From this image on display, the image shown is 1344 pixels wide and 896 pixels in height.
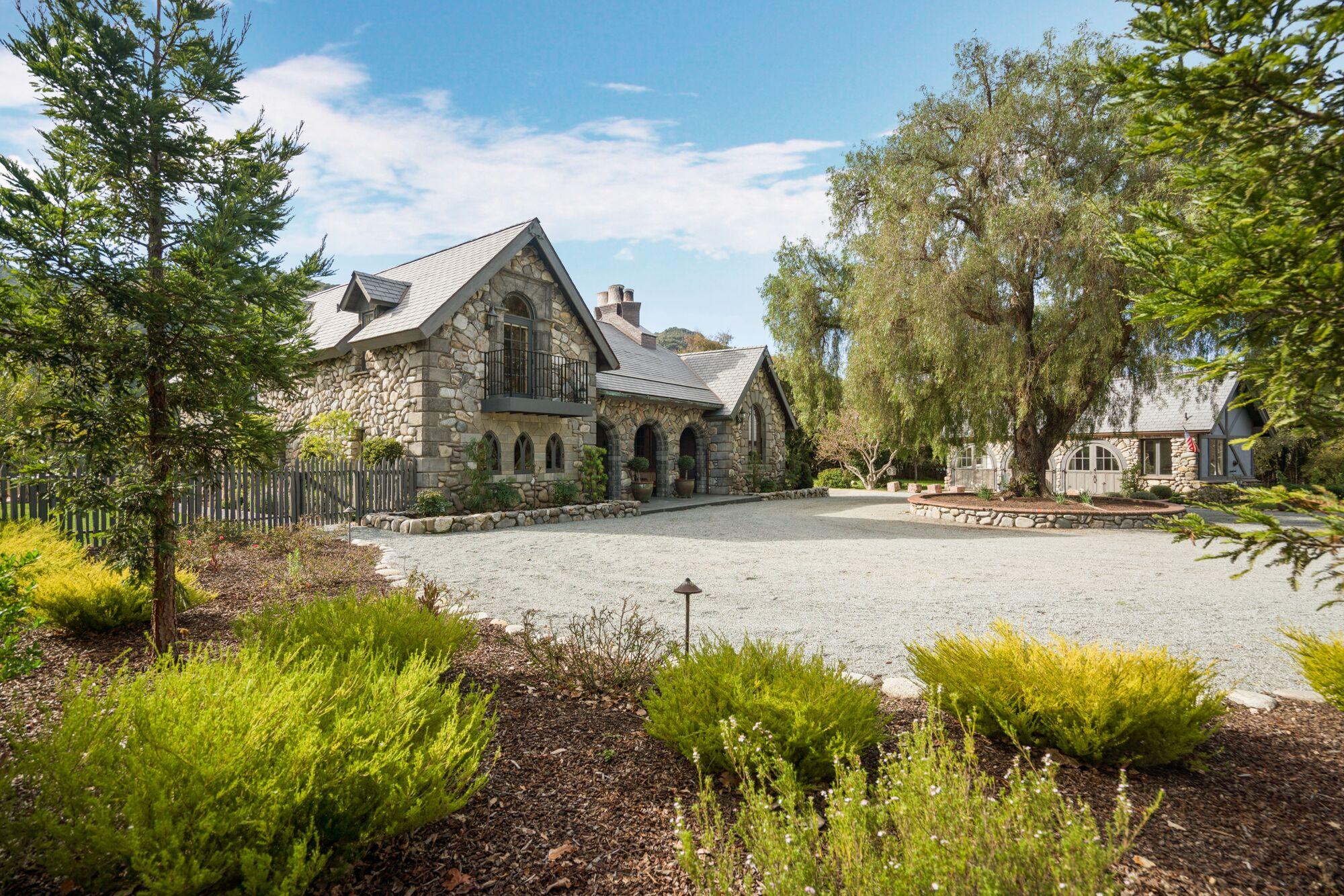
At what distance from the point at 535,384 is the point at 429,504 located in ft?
12.8

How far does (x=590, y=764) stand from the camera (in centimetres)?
294

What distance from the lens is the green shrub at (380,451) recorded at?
42.5ft

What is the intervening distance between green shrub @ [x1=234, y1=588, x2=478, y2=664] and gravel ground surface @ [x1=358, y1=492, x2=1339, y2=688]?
1.96 metres

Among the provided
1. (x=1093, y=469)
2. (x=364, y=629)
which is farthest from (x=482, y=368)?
(x=1093, y=469)

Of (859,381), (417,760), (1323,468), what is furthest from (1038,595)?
(1323,468)

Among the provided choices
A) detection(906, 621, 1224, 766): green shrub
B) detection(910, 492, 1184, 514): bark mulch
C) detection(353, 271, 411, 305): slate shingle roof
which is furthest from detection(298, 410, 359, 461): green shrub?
detection(910, 492, 1184, 514): bark mulch

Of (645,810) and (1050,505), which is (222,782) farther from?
(1050,505)

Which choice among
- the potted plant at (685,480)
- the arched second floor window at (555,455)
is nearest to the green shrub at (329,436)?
the arched second floor window at (555,455)

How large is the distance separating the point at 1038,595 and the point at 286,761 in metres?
7.47

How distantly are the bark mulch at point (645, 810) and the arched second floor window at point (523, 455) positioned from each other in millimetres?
10986

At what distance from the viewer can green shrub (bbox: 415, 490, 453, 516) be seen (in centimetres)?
1250

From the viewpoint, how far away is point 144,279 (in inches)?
143

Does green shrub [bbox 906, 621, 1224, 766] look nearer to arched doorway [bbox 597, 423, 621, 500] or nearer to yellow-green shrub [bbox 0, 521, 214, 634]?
yellow-green shrub [bbox 0, 521, 214, 634]

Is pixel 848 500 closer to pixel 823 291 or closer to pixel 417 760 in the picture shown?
pixel 823 291
